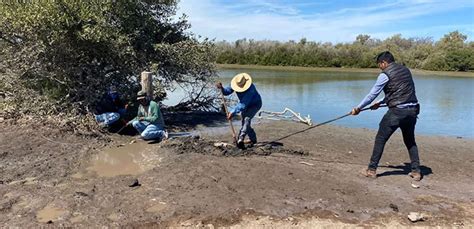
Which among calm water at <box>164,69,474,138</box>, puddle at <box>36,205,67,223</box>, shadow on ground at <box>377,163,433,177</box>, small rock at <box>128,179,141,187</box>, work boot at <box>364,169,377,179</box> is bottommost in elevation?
calm water at <box>164,69,474,138</box>

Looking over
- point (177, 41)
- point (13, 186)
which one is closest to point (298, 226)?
point (13, 186)

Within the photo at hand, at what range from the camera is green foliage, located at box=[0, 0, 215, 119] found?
9.48 m

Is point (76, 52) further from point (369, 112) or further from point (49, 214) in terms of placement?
point (369, 112)

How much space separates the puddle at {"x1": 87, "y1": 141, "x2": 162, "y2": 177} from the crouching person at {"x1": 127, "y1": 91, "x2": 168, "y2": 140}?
25 cm

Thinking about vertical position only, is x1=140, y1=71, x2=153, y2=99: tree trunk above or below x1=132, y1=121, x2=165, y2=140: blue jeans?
above

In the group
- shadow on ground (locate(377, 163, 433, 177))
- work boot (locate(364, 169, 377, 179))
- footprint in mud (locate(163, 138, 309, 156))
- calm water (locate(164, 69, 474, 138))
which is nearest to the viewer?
work boot (locate(364, 169, 377, 179))

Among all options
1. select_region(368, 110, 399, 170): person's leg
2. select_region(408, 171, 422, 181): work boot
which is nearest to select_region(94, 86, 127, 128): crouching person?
select_region(368, 110, 399, 170): person's leg

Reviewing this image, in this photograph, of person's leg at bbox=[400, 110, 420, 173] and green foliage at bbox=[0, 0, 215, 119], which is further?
green foliage at bbox=[0, 0, 215, 119]

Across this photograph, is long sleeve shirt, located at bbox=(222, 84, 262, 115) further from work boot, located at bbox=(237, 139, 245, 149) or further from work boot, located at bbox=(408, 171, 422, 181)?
work boot, located at bbox=(408, 171, 422, 181)

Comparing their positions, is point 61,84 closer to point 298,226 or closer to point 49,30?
point 49,30

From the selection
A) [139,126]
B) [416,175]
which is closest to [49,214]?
[139,126]

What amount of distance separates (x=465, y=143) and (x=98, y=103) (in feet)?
28.5

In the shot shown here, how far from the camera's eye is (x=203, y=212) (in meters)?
5.22

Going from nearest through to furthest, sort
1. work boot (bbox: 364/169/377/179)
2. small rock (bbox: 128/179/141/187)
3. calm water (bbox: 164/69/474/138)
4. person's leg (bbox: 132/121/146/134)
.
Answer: small rock (bbox: 128/179/141/187) < work boot (bbox: 364/169/377/179) < person's leg (bbox: 132/121/146/134) < calm water (bbox: 164/69/474/138)
